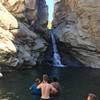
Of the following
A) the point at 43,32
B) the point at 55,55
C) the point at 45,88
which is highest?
the point at 43,32

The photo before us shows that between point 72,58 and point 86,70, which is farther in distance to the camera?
point 72,58

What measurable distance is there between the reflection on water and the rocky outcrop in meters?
1.81

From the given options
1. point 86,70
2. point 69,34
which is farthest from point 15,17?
point 86,70

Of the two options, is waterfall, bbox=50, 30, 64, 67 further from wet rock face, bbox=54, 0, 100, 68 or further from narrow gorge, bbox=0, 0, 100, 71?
wet rock face, bbox=54, 0, 100, 68

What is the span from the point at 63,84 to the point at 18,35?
13025 mm

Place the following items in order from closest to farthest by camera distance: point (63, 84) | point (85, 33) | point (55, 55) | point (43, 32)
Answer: point (63, 84)
point (85, 33)
point (43, 32)
point (55, 55)

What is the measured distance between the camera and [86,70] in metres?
47.8

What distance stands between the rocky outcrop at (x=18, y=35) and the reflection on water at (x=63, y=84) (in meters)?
1.81

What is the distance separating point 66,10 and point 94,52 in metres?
11.0

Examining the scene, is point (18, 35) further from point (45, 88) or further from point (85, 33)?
point (45, 88)

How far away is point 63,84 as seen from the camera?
3525cm

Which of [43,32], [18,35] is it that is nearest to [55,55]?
[43,32]

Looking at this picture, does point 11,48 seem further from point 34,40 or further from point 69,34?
point 69,34

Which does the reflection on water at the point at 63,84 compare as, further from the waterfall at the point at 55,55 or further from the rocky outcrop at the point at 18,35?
the waterfall at the point at 55,55
